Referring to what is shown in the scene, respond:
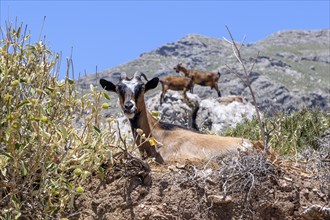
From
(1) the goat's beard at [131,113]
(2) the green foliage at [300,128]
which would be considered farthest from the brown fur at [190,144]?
(2) the green foliage at [300,128]

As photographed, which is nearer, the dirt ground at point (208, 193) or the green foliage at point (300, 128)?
the dirt ground at point (208, 193)

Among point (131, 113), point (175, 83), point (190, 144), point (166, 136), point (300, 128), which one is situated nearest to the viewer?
point (131, 113)

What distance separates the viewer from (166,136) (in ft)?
33.8

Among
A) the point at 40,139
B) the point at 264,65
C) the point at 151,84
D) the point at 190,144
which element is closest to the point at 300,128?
the point at 151,84

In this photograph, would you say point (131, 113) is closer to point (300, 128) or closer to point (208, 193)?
point (208, 193)

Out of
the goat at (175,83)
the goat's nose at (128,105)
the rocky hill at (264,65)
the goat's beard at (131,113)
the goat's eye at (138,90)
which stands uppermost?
the goat's eye at (138,90)

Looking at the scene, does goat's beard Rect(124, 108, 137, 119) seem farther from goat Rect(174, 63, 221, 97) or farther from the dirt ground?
goat Rect(174, 63, 221, 97)

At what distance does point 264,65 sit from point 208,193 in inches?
5993

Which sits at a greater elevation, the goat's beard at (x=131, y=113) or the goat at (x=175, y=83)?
the goat's beard at (x=131, y=113)

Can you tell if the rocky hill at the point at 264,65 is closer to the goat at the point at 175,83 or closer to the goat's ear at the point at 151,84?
the goat at the point at 175,83

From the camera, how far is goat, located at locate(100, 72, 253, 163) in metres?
9.80

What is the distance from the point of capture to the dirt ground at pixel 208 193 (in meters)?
5.30

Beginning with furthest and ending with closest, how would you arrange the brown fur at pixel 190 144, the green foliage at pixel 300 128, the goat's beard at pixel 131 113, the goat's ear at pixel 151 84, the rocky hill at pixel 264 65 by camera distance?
the rocky hill at pixel 264 65 → the green foliage at pixel 300 128 → the goat's ear at pixel 151 84 → the goat's beard at pixel 131 113 → the brown fur at pixel 190 144

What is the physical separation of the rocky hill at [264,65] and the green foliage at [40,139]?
111m
